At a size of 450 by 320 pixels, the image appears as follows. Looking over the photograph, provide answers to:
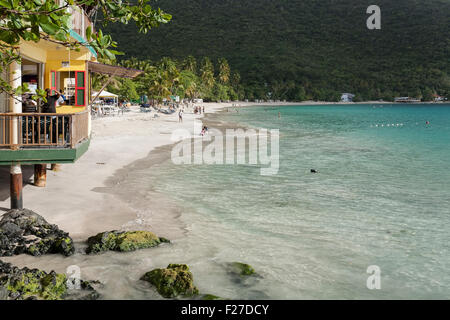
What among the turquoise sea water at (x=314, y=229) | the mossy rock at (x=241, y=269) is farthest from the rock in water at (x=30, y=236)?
the mossy rock at (x=241, y=269)

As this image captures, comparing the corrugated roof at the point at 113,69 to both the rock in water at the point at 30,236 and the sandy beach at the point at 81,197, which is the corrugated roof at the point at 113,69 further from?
the rock in water at the point at 30,236

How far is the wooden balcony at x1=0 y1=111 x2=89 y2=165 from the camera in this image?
11.4 m

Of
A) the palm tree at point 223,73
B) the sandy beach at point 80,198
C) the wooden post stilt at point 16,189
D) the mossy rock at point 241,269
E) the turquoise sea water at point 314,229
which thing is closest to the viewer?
the turquoise sea water at point 314,229

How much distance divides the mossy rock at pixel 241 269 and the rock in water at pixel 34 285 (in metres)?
3.16

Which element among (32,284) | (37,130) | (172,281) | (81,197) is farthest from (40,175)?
(172,281)

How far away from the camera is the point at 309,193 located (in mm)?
19438

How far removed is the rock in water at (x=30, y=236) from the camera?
33.8 feet

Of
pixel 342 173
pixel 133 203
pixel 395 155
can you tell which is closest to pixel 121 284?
pixel 133 203

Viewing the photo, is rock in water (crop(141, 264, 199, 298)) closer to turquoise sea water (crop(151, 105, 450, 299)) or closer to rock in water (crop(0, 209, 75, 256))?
turquoise sea water (crop(151, 105, 450, 299))

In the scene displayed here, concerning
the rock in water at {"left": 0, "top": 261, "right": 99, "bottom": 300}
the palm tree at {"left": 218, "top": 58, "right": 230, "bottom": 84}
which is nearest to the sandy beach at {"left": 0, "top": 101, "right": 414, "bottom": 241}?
the rock in water at {"left": 0, "top": 261, "right": 99, "bottom": 300}

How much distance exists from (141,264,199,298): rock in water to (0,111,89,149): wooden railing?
4535 mm

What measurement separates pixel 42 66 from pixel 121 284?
10204mm
